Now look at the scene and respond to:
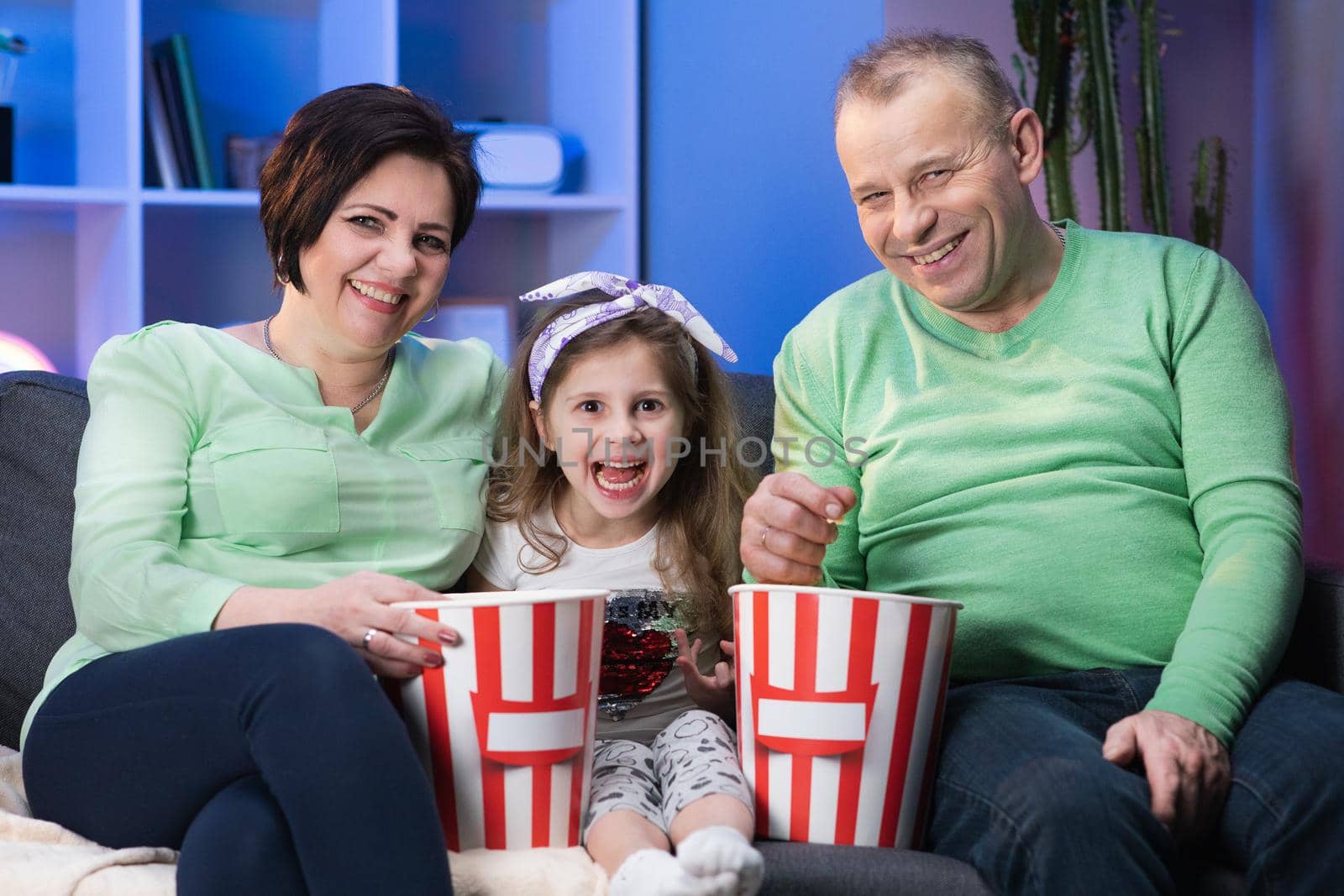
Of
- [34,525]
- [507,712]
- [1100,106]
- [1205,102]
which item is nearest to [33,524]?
[34,525]

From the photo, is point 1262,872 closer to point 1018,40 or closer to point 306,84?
point 1018,40

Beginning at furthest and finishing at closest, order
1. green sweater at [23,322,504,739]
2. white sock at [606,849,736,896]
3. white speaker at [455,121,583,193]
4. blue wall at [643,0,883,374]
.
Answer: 1. white speaker at [455,121,583,193]
2. blue wall at [643,0,883,374]
3. green sweater at [23,322,504,739]
4. white sock at [606,849,736,896]

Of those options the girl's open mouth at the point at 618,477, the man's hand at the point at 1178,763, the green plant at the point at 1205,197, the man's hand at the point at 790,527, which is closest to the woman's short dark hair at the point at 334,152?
the girl's open mouth at the point at 618,477

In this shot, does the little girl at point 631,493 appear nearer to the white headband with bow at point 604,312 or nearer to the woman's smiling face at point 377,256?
the white headband with bow at point 604,312

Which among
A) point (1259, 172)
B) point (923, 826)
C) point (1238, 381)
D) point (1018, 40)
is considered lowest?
point (923, 826)

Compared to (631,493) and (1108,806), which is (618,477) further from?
(1108,806)

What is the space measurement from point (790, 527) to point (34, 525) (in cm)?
102

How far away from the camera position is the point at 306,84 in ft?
9.91

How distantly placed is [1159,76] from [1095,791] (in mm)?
1845

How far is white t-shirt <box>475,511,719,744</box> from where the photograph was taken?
5.30 ft

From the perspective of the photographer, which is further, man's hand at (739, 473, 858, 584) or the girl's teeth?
the girl's teeth

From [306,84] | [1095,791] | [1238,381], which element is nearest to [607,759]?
[1095,791]

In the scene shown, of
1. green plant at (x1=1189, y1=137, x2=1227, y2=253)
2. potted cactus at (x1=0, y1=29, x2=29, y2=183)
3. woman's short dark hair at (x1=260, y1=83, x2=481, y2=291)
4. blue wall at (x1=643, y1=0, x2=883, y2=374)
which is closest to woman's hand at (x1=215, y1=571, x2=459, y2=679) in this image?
woman's short dark hair at (x1=260, y1=83, x2=481, y2=291)

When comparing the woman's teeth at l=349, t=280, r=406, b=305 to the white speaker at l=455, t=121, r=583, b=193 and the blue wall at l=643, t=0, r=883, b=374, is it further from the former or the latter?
the white speaker at l=455, t=121, r=583, b=193
